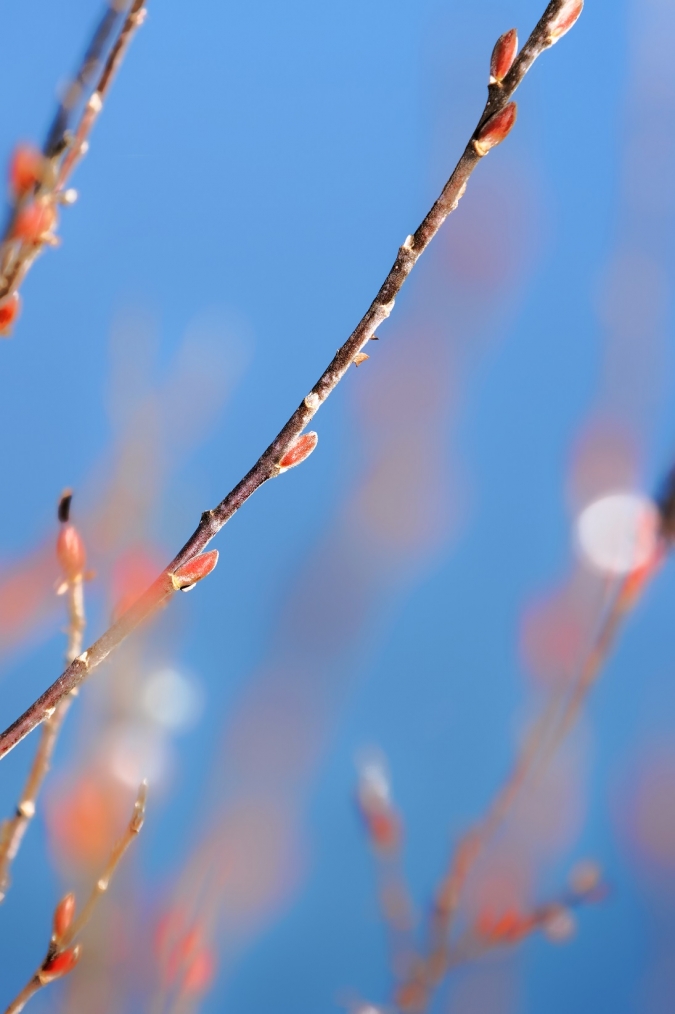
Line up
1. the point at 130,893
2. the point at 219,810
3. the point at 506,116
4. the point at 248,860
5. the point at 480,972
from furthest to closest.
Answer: the point at 248,860, the point at 219,810, the point at 480,972, the point at 130,893, the point at 506,116

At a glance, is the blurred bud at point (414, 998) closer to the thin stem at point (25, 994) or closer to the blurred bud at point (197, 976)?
the blurred bud at point (197, 976)

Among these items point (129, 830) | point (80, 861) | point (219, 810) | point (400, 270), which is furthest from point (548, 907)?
point (400, 270)

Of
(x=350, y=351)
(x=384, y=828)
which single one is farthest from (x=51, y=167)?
(x=384, y=828)

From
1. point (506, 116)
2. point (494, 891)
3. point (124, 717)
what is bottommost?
point (494, 891)

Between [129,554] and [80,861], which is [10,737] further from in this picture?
[80,861]

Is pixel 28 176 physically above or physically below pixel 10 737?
above

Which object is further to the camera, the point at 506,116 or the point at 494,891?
the point at 494,891

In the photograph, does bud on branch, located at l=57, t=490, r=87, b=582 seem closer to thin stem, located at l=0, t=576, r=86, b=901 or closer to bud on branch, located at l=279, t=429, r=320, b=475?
thin stem, located at l=0, t=576, r=86, b=901
